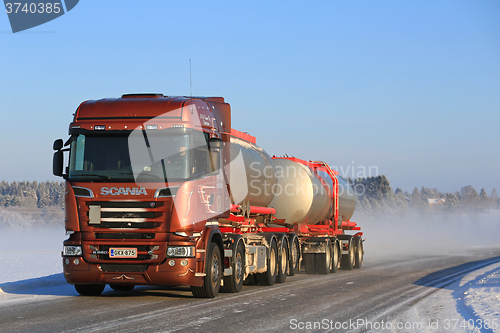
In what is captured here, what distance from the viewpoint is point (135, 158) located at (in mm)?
11719

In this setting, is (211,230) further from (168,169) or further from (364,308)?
(364,308)

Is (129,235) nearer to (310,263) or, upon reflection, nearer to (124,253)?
(124,253)

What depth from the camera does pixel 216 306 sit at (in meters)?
11.3

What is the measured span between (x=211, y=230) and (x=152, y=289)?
3.73 metres

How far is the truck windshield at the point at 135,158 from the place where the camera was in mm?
11594

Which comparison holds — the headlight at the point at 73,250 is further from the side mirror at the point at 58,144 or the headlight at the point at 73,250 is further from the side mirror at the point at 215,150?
the side mirror at the point at 215,150

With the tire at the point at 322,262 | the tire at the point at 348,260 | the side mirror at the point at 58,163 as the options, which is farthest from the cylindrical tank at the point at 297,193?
the side mirror at the point at 58,163

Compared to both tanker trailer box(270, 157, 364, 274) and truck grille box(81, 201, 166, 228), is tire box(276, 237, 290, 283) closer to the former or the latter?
tanker trailer box(270, 157, 364, 274)

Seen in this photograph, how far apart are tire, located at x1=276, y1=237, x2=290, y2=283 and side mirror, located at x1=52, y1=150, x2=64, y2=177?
8064 millimetres

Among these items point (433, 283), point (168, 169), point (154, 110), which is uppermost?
point (154, 110)

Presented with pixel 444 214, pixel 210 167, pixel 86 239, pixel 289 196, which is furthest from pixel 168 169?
pixel 444 214

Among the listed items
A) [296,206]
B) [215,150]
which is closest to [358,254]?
[296,206]

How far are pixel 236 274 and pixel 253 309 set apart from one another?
3.19 m

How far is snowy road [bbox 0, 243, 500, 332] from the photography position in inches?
355
